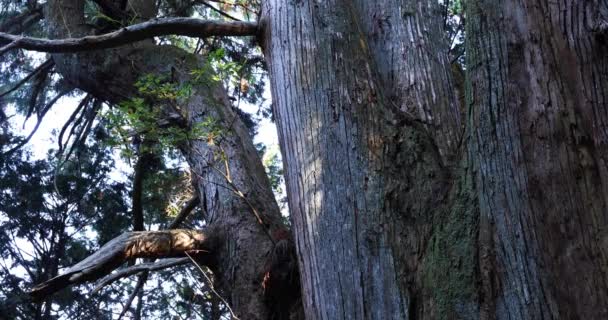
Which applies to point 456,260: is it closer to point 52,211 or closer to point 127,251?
point 127,251

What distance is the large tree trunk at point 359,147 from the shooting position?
2.57 m

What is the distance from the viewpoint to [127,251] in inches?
134

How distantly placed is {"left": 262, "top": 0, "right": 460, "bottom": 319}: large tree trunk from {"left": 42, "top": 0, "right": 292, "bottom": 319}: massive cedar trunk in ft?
2.78

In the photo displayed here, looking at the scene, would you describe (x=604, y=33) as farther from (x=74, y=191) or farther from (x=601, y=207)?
(x=74, y=191)

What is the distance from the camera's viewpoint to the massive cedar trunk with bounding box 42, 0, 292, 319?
373cm

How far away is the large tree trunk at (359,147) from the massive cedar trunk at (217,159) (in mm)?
847

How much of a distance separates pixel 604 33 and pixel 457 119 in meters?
1.23

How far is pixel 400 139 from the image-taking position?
2832 mm

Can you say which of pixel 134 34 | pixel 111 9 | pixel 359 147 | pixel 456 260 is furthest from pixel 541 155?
pixel 111 9

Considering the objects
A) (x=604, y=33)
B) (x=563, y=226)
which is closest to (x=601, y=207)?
(x=563, y=226)

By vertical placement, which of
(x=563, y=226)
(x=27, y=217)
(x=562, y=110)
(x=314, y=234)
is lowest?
(x=563, y=226)

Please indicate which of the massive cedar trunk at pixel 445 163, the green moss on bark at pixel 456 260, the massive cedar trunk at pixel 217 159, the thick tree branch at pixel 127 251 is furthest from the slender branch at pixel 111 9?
the green moss on bark at pixel 456 260

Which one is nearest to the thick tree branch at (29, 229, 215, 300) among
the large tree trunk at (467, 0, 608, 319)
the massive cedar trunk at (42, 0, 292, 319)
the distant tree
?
the distant tree

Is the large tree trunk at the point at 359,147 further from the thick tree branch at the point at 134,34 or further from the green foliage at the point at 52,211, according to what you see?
the green foliage at the point at 52,211
